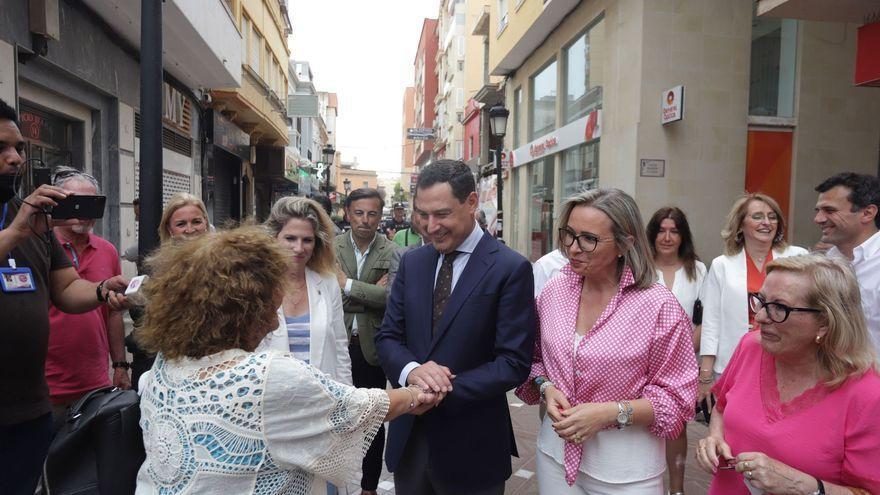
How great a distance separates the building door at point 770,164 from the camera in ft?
30.4

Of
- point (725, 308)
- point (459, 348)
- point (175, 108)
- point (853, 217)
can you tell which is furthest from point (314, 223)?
point (175, 108)

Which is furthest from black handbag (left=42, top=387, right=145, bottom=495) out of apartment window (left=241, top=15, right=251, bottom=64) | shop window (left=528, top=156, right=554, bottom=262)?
apartment window (left=241, top=15, right=251, bottom=64)

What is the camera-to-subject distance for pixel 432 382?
7.29 feet

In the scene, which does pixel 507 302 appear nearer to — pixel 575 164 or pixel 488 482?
pixel 488 482

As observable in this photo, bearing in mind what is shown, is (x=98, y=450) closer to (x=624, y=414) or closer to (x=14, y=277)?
(x=14, y=277)

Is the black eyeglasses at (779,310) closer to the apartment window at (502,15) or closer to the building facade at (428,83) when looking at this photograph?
the apartment window at (502,15)

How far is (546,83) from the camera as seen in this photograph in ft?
50.8

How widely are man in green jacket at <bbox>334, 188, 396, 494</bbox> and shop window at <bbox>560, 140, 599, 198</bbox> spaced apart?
24.2 feet

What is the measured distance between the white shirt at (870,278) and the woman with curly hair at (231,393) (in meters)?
2.80

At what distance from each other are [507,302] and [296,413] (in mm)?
1049

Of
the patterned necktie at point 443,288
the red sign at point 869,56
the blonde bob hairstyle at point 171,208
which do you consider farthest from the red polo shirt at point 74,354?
the red sign at point 869,56

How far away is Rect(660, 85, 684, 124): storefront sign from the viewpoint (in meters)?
8.69

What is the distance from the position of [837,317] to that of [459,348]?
134cm

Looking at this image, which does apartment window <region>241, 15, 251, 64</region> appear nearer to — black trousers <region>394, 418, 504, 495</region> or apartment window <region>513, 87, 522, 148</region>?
apartment window <region>513, 87, 522, 148</region>
